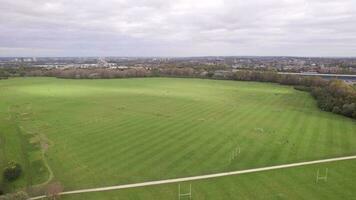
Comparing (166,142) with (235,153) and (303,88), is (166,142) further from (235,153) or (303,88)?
(303,88)

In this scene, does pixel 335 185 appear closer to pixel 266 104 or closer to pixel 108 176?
pixel 108 176

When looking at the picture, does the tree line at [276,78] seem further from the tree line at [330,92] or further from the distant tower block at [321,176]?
the distant tower block at [321,176]

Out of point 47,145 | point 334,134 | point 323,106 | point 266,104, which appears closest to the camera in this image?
point 47,145

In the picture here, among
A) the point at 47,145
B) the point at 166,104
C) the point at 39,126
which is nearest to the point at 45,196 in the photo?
the point at 47,145

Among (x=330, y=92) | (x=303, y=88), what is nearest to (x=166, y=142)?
(x=330, y=92)

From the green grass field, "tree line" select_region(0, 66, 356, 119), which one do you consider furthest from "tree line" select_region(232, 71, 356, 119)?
the green grass field

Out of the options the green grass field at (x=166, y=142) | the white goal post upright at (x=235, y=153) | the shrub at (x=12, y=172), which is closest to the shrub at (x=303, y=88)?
the green grass field at (x=166, y=142)

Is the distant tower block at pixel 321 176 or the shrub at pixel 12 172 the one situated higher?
the shrub at pixel 12 172

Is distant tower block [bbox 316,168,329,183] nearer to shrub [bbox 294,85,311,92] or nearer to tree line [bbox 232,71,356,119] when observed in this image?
tree line [bbox 232,71,356,119]

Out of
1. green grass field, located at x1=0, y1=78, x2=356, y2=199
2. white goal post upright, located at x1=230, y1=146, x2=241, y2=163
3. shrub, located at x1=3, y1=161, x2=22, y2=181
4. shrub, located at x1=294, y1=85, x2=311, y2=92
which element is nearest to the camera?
green grass field, located at x1=0, y1=78, x2=356, y2=199
